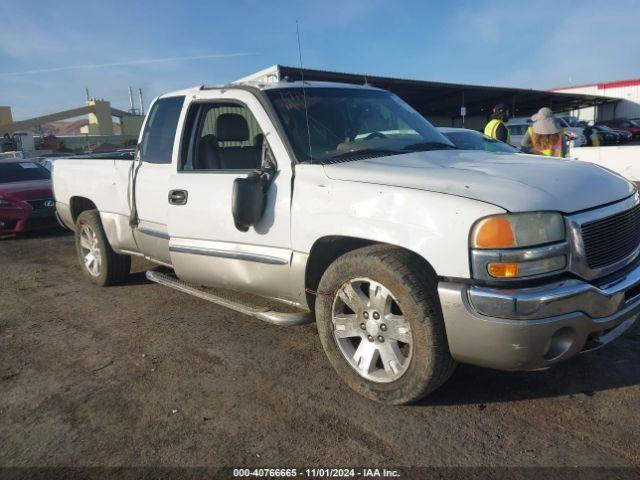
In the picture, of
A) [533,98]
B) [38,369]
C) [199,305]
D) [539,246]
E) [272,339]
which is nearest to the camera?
[539,246]

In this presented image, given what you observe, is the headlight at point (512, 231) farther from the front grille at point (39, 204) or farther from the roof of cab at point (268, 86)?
the front grille at point (39, 204)

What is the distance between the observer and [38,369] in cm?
353

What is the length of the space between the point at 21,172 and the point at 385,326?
31.6 feet

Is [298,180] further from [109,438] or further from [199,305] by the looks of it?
[199,305]

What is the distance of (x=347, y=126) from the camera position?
360 centimetres

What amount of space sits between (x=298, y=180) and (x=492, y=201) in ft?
3.94

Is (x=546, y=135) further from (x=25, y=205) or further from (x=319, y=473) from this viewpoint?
(x=25, y=205)

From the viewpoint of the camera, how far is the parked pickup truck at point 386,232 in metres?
2.39

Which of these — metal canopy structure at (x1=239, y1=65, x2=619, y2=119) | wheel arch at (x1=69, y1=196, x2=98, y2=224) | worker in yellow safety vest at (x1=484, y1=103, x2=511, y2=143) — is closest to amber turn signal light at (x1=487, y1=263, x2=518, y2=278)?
wheel arch at (x1=69, y1=196, x2=98, y2=224)

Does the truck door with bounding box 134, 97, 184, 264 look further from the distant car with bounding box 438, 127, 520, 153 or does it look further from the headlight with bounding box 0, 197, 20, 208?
the headlight with bounding box 0, 197, 20, 208

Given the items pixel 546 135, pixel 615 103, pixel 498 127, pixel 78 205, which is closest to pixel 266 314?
pixel 78 205

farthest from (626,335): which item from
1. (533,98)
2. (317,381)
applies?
(533,98)

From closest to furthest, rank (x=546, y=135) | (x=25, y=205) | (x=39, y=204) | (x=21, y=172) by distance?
(x=546, y=135), (x=25, y=205), (x=39, y=204), (x=21, y=172)

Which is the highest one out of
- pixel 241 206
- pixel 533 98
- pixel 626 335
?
pixel 533 98
